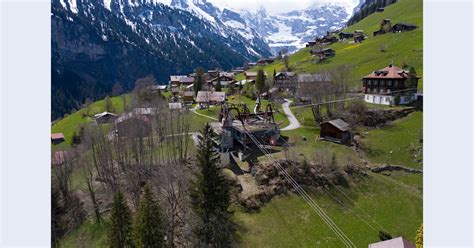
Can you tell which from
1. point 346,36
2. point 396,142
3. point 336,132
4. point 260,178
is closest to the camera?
point 260,178

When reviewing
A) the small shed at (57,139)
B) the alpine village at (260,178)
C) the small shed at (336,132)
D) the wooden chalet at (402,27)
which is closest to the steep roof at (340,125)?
the small shed at (336,132)

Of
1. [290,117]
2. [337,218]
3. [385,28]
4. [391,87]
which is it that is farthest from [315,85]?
[385,28]

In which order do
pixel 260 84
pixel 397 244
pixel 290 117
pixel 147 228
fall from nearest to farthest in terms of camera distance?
pixel 397 244 → pixel 147 228 → pixel 290 117 → pixel 260 84

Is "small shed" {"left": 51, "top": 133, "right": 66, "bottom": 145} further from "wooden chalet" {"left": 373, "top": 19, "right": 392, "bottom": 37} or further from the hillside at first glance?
"wooden chalet" {"left": 373, "top": 19, "right": 392, "bottom": 37}

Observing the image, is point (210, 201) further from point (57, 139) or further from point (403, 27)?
point (403, 27)

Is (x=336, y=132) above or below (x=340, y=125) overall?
below

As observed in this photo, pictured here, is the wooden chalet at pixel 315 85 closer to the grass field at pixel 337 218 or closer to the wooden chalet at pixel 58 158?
the grass field at pixel 337 218

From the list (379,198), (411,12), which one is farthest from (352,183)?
(411,12)
